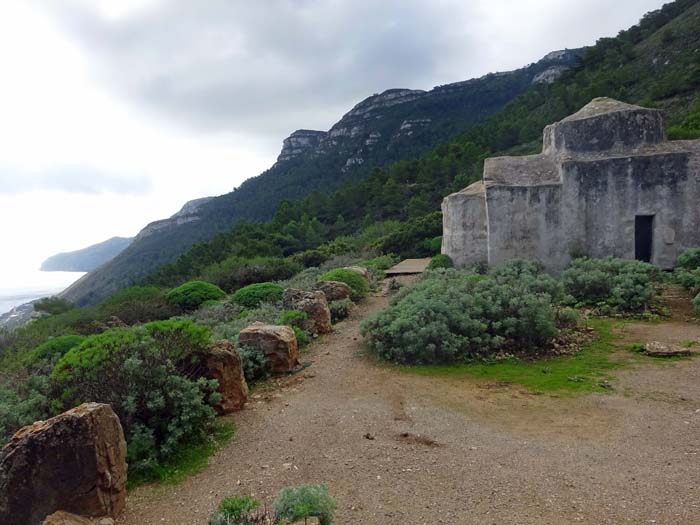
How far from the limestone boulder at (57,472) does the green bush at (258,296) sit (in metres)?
9.82

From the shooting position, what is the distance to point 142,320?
15.7 meters

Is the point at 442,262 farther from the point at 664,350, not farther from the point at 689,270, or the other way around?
the point at 664,350

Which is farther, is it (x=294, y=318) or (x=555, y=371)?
(x=294, y=318)

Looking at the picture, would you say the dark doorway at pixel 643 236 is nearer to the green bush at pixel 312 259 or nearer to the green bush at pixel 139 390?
the green bush at pixel 139 390

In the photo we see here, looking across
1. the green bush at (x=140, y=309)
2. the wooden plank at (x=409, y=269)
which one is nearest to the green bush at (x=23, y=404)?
the green bush at (x=140, y=309)

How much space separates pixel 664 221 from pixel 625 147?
8.78 feet

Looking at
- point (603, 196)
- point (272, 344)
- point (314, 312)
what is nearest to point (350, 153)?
point (603, 196)

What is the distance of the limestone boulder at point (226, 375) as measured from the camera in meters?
6.15

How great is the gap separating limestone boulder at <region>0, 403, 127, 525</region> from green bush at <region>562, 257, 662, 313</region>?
10.6 metres

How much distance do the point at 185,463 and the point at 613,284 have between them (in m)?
10.6

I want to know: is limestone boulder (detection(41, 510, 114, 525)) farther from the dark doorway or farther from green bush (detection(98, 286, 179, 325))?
the dark doorway

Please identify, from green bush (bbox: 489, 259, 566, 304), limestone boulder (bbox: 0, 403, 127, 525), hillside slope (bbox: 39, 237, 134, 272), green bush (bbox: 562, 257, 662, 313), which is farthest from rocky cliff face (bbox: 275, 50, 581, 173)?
hillside slope (bbox: 39, 237, 134, 272)

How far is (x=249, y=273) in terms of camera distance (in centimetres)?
2222

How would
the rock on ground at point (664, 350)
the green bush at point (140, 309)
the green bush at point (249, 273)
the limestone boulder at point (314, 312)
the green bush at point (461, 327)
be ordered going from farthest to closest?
1. the green bush at point (249, 273)
2. the green bush at point (140, 309)
3. the limestone boulder at point (314, 312)
4. the green bush at point (461, 327)
5. the rock on ground at point (664, 350)
